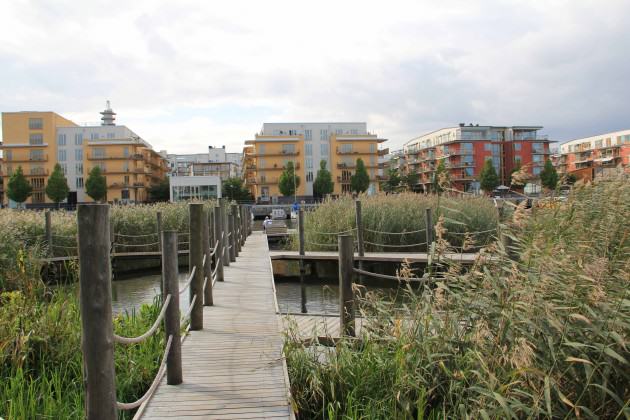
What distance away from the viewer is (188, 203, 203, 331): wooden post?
563cm

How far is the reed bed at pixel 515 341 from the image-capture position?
2770 millimetres

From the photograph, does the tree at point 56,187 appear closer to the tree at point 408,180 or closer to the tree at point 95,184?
the tree at point 95,184

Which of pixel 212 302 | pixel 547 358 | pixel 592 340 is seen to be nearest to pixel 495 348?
pixel 547 358

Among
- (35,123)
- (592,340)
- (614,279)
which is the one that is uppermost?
(35,123)

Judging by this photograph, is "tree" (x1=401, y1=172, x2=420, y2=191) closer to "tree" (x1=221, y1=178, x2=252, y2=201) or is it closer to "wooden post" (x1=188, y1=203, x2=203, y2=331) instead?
"wooden post" (x1=188, y1=203, x2=203, y2=331)

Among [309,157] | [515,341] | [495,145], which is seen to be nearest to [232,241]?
[515,341]

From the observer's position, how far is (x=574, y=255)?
133 inches

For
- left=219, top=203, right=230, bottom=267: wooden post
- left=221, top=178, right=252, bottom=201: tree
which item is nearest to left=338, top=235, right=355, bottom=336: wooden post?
left=219, top=203, right=230, bottom=267: wooden post

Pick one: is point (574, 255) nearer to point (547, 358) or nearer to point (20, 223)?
point (547, 358)

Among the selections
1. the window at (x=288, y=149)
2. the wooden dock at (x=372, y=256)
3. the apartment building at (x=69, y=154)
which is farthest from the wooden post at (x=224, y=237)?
the apartment building at (x=69, y=154)

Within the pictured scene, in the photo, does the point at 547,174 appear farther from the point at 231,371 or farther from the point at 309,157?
the point at 309,157

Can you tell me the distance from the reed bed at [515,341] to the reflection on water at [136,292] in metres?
4.77

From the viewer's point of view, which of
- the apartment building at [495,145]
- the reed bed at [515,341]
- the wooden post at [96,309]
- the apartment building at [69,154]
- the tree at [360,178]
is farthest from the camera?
the apartment building at [495,145]

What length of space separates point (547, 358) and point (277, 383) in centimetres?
192
